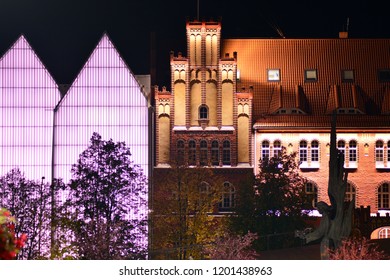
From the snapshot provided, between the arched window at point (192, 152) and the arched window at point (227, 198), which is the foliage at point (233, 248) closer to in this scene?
the arched window at point (227, 198)

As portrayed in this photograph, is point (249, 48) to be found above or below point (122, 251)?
above

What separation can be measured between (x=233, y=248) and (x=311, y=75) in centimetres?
1881

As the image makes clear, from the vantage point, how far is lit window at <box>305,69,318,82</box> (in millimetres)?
71625

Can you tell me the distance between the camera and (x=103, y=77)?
67.1 metres

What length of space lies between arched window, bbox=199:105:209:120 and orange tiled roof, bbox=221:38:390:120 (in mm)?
2646

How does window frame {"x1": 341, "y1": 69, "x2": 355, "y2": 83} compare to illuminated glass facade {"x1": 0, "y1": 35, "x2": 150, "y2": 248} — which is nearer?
illuminated glass facade {"x1": 0, "y1": 35, "x2": 150, "y2": 248}

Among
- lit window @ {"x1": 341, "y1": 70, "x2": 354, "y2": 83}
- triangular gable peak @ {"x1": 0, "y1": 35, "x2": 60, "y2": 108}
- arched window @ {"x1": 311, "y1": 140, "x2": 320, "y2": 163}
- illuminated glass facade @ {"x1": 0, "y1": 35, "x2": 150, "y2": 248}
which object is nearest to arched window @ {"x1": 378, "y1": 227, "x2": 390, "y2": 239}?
arched window @ {"x1": 311, "y1": 140, "x2": 320, "y2": 163}

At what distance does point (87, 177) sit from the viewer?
64.8 m

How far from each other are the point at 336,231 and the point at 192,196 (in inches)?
618

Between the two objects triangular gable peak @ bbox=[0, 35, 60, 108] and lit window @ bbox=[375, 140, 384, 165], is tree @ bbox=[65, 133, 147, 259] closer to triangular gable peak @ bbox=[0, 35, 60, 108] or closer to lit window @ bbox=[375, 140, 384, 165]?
triangular gable peak @ bbox=[0, 35, 60, 108]

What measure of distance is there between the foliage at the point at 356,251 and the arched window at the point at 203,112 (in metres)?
14.6

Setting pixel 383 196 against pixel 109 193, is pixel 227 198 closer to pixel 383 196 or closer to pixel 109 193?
pixel 109 193
